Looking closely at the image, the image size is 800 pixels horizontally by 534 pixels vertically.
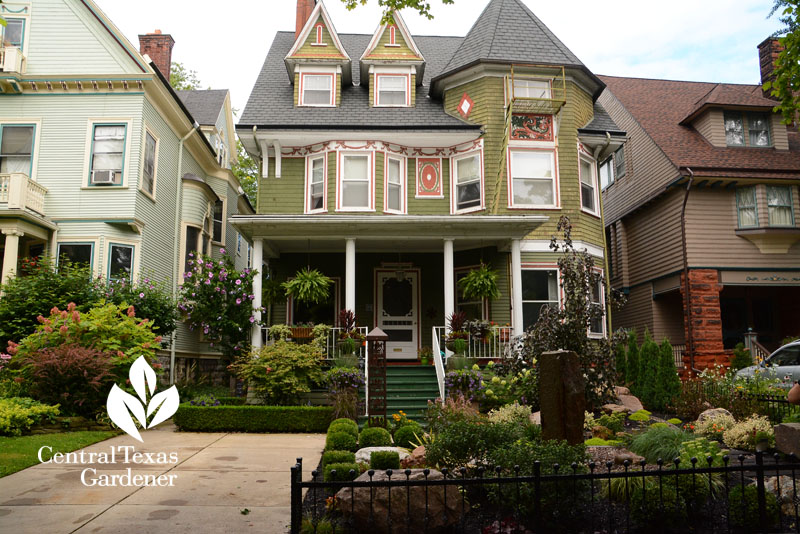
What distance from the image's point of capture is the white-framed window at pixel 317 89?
57.5 feet

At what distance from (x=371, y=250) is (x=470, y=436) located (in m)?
10.2

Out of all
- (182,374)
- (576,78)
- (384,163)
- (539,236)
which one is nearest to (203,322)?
(182,374)

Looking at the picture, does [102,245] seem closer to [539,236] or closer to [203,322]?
[203,322]

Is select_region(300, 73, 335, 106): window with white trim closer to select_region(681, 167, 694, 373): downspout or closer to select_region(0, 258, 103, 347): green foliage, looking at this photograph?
select_region(0, 258, 103, 347): green foliage

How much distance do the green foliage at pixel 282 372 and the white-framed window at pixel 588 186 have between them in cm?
942

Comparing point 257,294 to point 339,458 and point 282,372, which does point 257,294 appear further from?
point 339,458

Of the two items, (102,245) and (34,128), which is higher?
(34,128)

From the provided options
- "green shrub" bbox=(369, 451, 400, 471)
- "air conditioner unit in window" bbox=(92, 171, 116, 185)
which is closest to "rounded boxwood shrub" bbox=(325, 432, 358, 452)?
"green shrub" bbox=(369, 451, 400, 471)

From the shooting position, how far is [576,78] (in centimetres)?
1747

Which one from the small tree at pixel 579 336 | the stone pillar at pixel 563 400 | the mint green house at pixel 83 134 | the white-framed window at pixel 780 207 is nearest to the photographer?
the stone pillar at pixel 563 400

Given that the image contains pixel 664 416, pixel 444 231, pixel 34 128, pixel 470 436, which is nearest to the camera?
pixel 470 436

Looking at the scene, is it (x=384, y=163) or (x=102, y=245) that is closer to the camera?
(x=102, y=245)

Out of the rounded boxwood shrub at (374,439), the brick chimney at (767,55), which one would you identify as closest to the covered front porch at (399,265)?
the rounded boxwood shrub at (374,439)

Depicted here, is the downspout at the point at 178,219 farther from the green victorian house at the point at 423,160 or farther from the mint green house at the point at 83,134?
the green victorian house at the point at 423,160
